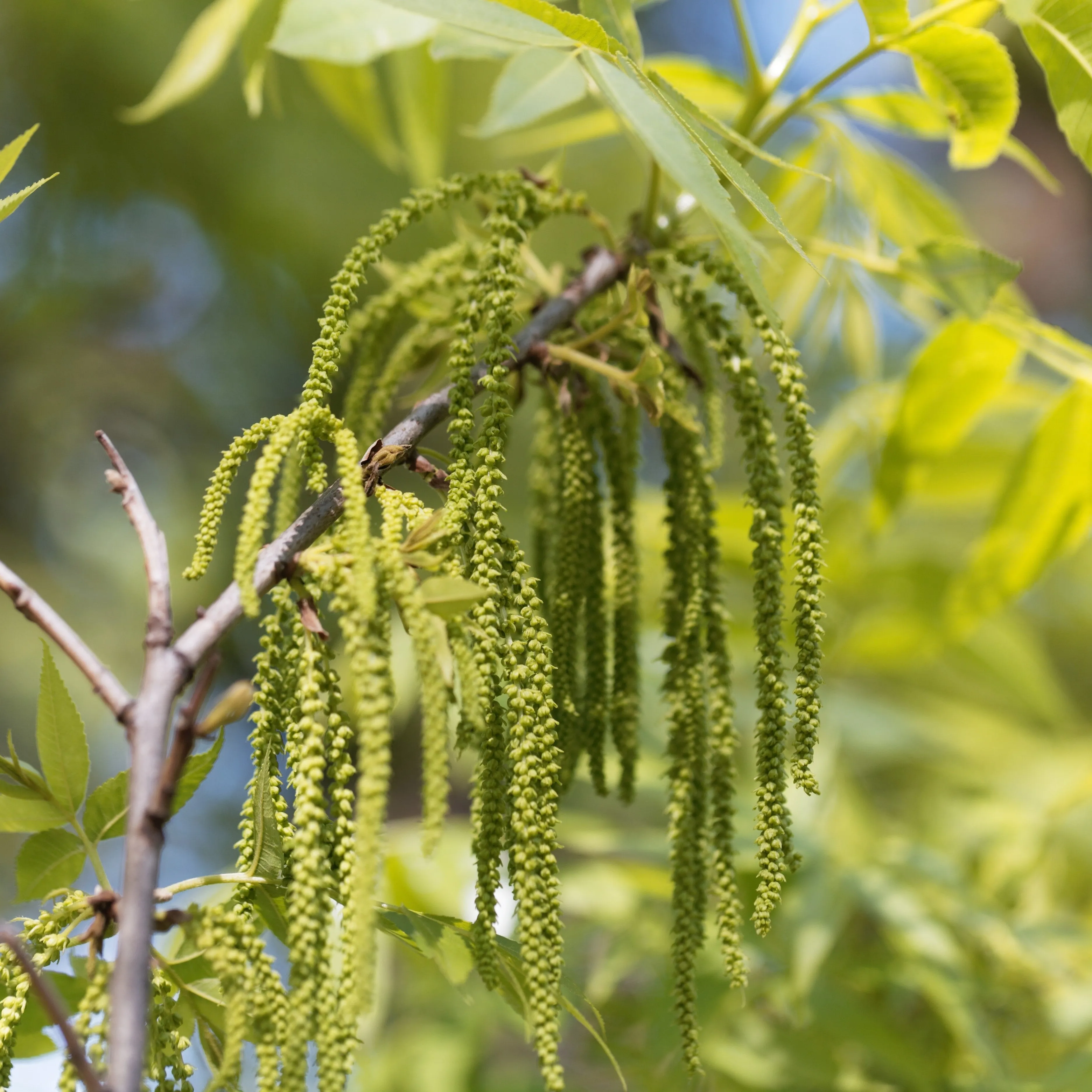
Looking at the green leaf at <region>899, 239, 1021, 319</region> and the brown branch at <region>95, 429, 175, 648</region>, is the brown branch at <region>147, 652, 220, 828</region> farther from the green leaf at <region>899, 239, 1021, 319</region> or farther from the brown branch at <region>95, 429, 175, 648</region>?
the green leaf at <region>899, 239, 1021, 319</region>

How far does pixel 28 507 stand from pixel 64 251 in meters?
1.32

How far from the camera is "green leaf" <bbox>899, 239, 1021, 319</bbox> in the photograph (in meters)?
1.05

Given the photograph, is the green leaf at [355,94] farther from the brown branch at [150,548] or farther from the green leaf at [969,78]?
the brown branch at [150,548]

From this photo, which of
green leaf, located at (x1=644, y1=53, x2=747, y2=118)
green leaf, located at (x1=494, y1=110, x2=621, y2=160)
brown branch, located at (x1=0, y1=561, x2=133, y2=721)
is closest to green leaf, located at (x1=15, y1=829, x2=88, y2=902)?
brown branch, located at (x1=0, y1=561, x2=133, y2=721)

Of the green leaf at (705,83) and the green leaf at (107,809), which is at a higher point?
the green leaf at (705,83)

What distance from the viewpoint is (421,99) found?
1.52 meters

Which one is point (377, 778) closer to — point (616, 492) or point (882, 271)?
point (616, 492)

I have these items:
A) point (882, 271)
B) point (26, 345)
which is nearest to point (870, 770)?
point (882, 271)

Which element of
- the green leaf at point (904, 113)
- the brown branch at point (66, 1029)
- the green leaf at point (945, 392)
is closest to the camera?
the brown branch at point (66, 1029)

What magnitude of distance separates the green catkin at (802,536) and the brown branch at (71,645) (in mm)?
421

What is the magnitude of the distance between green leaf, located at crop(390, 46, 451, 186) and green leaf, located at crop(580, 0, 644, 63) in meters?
0.68

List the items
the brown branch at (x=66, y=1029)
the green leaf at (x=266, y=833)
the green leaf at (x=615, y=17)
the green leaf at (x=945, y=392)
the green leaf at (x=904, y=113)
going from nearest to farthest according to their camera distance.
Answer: the brown branch at (x=66, y=1029) → the green leaf at (x=266, y=833) → the green leaf at (x=615, y=17) → the green leaf at (x=904, y=113) → the green leaf at (x=945, y=392)

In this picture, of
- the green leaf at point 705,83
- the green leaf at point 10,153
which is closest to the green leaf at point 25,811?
the green leaf at point 10,153

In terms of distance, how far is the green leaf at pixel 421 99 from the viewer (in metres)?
1.49
